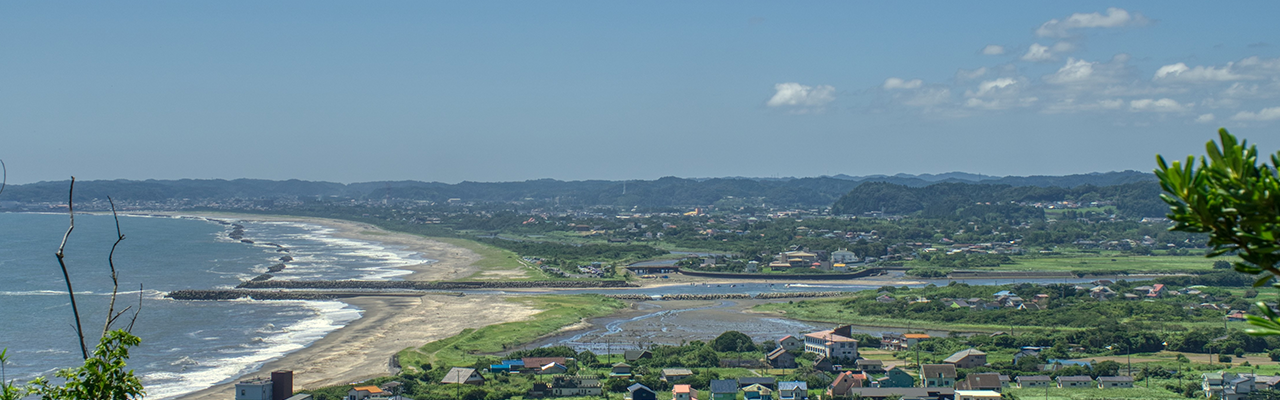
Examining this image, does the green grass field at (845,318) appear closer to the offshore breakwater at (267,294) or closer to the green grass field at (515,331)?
the green grass field at (515,331)

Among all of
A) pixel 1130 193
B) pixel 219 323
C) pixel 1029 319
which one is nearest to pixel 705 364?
pixel 1029 319

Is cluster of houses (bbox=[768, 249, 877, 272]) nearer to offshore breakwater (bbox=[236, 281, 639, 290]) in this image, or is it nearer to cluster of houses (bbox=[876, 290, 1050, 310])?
offshore breakwater (bbox=[236, 281, 639, 290])

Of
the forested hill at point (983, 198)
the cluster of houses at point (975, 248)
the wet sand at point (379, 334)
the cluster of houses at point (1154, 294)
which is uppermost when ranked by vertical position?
the forested hill at point (983, 198)

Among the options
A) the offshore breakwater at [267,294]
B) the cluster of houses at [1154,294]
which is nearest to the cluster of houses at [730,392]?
the offshore breakwater at [267,294]

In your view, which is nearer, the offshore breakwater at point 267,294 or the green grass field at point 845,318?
the green grass field at point 845,318

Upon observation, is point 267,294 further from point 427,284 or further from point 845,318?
point 845,318

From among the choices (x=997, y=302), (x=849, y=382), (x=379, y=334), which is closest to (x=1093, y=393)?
(x=849, y=382)

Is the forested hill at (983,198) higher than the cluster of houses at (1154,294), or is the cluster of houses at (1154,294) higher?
the forested hill at (983,198)
